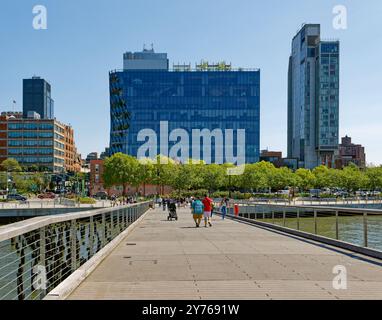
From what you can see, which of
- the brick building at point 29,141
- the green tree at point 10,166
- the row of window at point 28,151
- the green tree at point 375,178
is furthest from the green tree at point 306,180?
the row of window at point 28,151

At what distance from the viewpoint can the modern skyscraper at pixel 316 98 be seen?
155m

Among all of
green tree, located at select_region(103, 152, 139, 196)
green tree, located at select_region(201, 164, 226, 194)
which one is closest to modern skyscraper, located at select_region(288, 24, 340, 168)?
green tree, located at select_region(201, 164, 226, 194)

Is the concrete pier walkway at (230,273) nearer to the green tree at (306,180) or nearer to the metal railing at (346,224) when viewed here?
the metal railing at (346,224)

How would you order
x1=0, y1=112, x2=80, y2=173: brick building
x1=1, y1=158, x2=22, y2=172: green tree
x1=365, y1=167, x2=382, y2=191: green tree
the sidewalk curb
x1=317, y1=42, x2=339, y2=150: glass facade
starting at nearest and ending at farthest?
1. the sidewalk curb
2. x1=365, y1=167, x2=382, y2=191: green tree
3. x1=1, y1=158, x2=22, y2=172: green tree
4. x1=0, y1=112, x2=80, y2=173: brick building
5. x1=317, y1=42, x2=339, y2=150: glass facade

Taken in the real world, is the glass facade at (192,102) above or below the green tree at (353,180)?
above

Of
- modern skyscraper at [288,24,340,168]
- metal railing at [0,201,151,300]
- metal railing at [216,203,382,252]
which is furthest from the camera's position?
modern skyscraper at [288,24,340,168]

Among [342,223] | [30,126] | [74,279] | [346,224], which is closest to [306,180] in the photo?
[30,126]

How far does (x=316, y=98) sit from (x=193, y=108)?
49875 millimetres

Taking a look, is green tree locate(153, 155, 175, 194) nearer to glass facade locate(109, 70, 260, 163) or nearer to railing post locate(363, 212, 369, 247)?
glass facade locate(109, 70, 260, 163)

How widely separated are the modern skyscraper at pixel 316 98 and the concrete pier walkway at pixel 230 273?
150 metres

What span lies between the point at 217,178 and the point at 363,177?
30520 millimetres

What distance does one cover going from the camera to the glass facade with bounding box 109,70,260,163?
128875 millimetres
